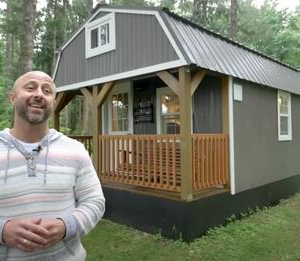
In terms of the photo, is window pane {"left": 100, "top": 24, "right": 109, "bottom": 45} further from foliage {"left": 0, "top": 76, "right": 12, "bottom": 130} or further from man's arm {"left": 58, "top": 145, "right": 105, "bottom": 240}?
foliage {"left": 0, "top": 76, "right": 12, "bottom": 130}

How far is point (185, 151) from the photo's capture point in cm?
536

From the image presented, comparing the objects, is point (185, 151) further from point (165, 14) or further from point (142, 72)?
point (165, 14)

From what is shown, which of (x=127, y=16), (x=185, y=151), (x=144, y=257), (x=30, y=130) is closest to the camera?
(x=30, y=130)

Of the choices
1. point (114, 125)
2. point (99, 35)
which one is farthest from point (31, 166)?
point (114, 125)

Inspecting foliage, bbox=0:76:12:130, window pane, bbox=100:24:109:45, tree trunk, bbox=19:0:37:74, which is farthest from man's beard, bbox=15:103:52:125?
foliage, bbox=0:76:12:130

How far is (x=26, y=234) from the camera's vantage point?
5.02 feet

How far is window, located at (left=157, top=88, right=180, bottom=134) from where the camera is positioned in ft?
26.2

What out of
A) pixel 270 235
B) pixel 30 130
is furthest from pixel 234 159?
pixel 30 130

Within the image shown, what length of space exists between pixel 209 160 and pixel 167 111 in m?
2.43

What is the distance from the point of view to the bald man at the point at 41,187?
158 centimetres

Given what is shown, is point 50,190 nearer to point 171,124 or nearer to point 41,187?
point 41,187

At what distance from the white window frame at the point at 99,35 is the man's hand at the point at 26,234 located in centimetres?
567

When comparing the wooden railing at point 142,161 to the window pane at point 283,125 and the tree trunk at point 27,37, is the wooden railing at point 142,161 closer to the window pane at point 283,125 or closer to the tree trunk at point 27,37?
the tree trunk at point 27,37

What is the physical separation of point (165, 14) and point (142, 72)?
3.44 ft
